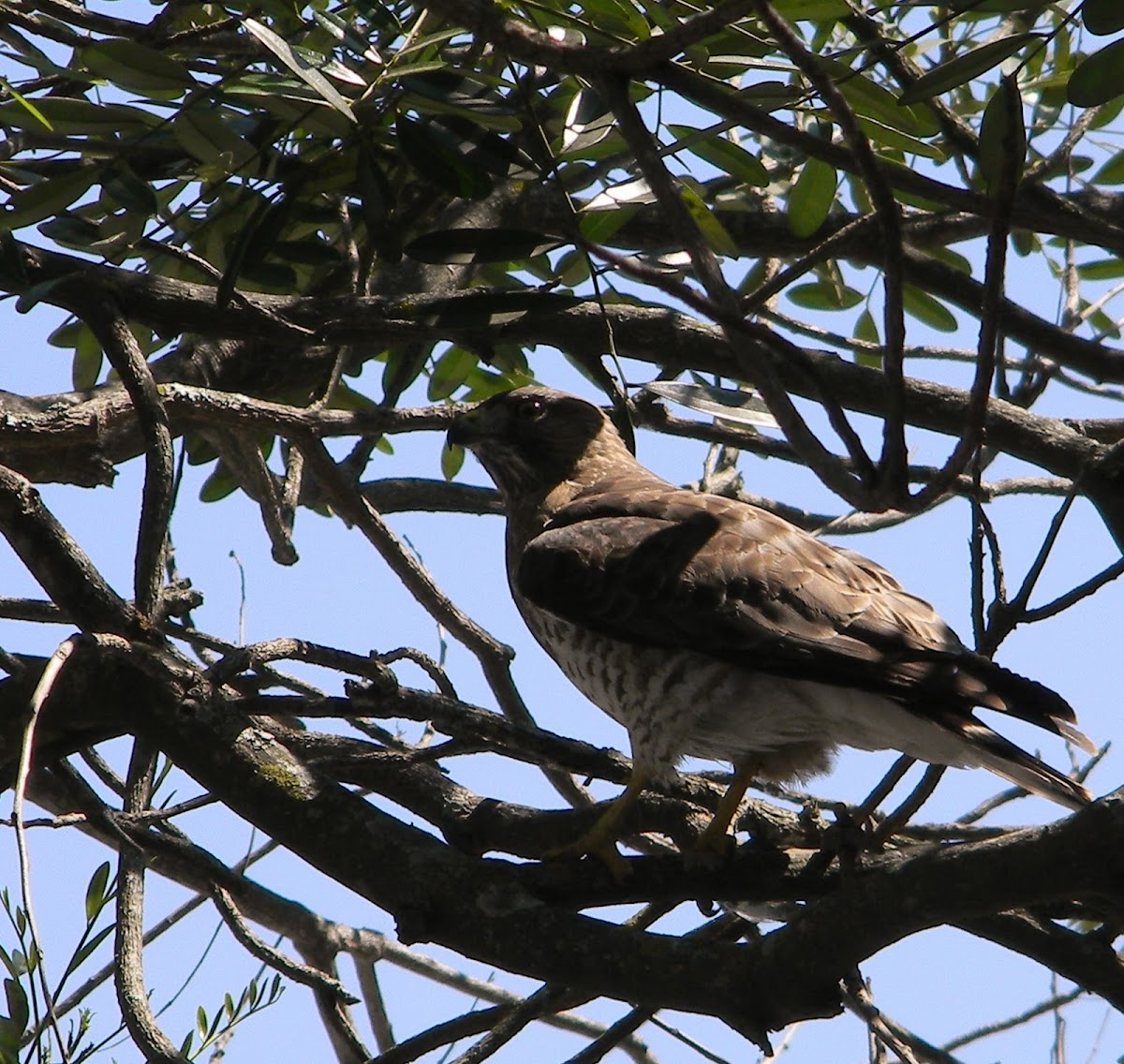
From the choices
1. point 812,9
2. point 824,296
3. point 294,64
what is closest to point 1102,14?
point 812,9

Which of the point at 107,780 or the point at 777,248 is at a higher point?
the point at 777,248

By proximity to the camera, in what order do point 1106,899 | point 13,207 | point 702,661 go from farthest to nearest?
point 702,661
point 13,207
point 1106,899

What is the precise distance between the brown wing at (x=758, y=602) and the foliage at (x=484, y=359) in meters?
0.21

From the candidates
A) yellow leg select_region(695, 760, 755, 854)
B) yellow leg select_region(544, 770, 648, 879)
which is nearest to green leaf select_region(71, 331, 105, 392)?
yellow leg select_region(544, 770, 648, 879)

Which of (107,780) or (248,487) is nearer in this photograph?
(107,780)

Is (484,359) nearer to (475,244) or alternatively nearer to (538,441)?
(475,244)

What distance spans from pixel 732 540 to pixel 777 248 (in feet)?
3.31

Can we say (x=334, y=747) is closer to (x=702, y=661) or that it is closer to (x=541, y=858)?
(x=541, y=858)

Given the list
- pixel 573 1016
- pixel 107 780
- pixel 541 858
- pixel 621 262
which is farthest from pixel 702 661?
pixel 621 262

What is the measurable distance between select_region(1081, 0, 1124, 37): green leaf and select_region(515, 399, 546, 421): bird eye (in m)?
2.74

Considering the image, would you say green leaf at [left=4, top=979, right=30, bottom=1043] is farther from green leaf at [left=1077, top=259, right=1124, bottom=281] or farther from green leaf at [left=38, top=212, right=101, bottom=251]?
green leaf at [left=1077, top=259, right=1124, bottom=281]

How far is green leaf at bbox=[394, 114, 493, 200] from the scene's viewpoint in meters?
2.95

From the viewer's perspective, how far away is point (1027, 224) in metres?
2.91

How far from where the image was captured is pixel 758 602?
3.56 m
